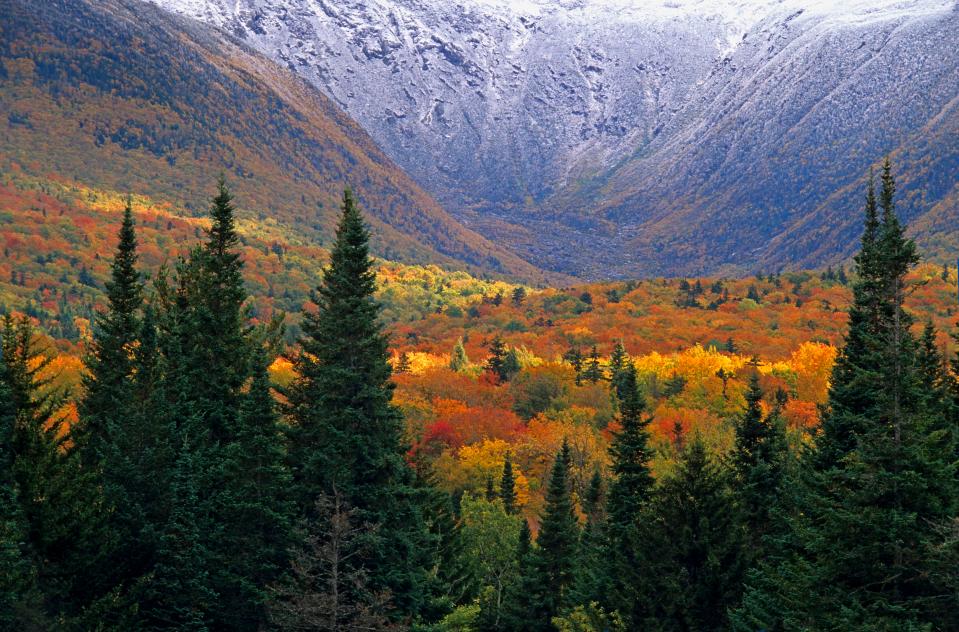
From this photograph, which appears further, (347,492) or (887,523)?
(347,492)

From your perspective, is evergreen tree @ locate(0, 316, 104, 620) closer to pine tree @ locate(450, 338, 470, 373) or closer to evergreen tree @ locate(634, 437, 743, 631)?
evergreen tree @ locate(634, 437, 743, 631)

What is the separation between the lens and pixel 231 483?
117 ft

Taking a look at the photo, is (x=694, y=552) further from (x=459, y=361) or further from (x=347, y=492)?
(x=459, y=361)

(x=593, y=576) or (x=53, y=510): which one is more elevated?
(x=53, y=510)

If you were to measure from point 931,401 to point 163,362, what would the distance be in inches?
1114

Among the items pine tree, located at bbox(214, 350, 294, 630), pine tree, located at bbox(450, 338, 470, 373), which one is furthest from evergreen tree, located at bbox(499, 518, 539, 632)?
pine tree, located at bbox(450, 338, 470, 373)

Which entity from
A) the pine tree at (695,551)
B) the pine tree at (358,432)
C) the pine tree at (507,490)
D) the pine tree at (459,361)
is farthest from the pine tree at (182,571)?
the pine tree at (459,361)

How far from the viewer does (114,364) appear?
4178 cm

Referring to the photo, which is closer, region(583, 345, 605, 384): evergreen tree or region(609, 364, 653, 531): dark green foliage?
region(609, 364, 653, 531): dark green foliage

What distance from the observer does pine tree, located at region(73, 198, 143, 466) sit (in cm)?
3891

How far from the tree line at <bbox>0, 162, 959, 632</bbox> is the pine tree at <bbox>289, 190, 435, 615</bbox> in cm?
11

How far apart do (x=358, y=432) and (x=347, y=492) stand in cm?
228

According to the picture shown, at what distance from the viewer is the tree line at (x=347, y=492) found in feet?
80.2

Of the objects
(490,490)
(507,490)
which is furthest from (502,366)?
(507,490)
